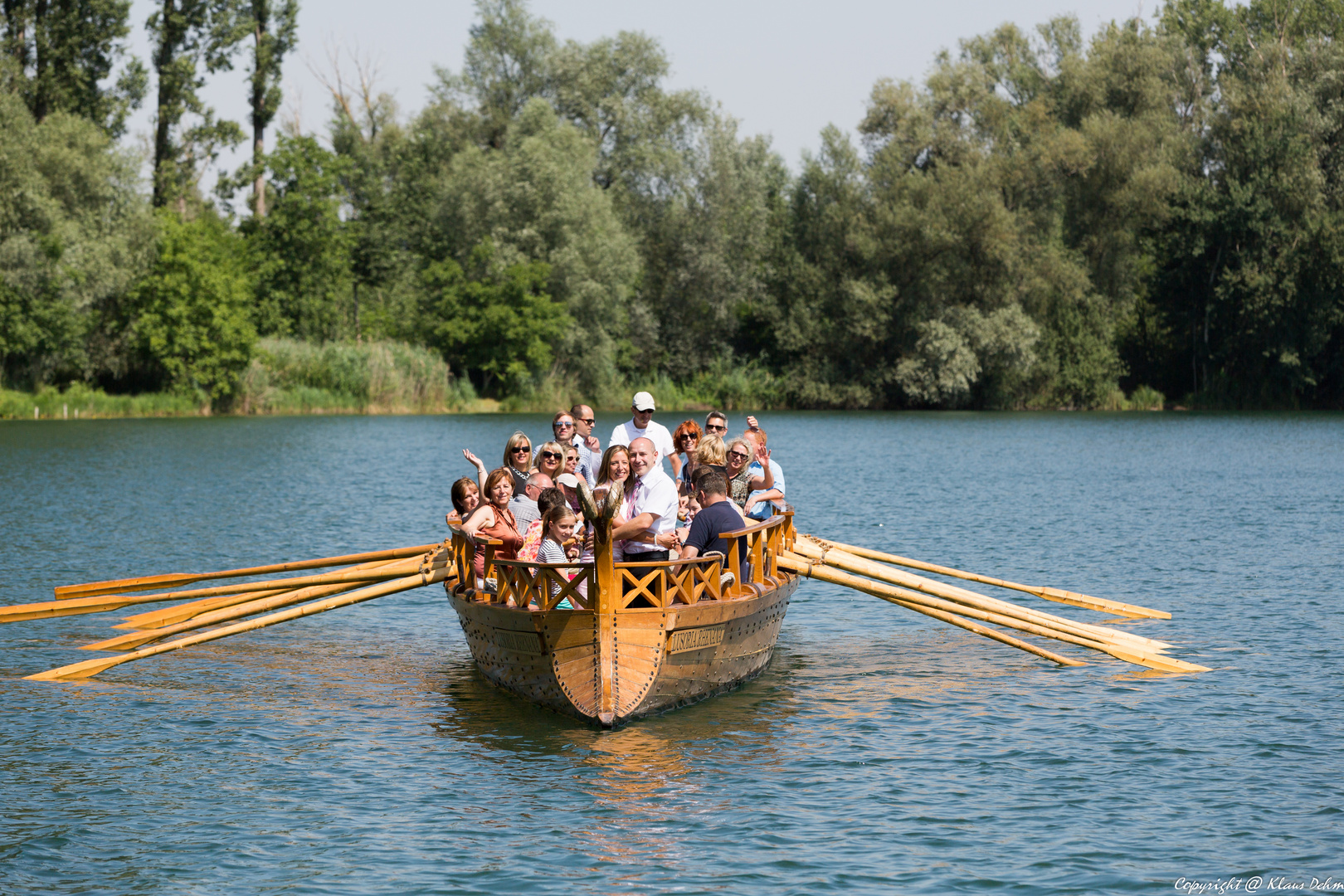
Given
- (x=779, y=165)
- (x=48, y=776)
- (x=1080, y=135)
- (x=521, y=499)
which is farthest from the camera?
(x=779, y=165)

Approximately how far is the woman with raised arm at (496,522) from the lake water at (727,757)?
133 cm

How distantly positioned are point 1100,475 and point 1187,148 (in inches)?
1452

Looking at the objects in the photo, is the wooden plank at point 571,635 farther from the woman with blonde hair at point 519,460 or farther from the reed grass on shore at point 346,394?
the reed grass on shore at point 346,394

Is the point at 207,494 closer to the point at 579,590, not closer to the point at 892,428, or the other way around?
the point at 579,590

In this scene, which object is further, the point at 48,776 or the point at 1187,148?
the point at 1187,148

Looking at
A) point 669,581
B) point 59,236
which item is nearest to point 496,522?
point 669,581

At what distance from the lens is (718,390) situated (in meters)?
69.1

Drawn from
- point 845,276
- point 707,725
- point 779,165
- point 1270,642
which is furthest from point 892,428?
point 707,725

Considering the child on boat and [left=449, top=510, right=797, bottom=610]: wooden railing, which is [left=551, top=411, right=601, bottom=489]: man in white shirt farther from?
[left=449, top=510, right=797, bottom=610]: wooden railing

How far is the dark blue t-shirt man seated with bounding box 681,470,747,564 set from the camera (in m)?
11.3

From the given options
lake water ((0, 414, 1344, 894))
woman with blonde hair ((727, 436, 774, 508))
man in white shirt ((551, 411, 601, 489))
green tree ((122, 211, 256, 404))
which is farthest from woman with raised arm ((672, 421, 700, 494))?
green tree ((122, 211, 256, 404))

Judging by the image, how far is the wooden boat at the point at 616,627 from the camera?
33.8 ft

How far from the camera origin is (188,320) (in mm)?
55906

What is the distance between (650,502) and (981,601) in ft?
14.8
